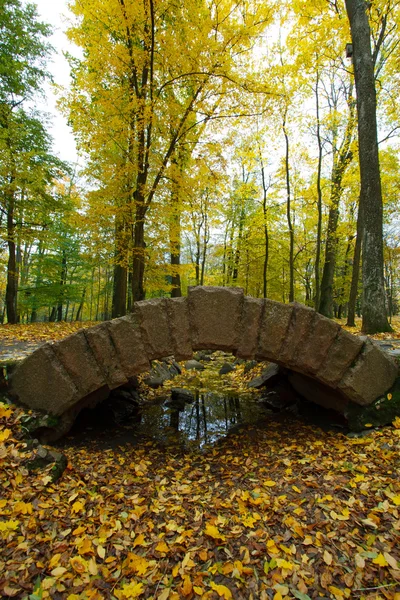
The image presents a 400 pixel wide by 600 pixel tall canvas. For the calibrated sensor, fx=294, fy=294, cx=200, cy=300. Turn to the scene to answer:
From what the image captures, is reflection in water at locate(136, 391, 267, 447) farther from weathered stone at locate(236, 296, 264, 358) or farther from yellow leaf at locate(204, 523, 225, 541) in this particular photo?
yellow leaf at locate(204, 523, 225, 541)

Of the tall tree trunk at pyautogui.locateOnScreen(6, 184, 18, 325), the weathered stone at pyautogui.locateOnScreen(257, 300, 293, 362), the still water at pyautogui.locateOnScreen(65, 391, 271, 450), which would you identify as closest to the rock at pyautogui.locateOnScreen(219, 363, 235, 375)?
the still water at pyautogui.locateOnScreen(65, 391, 271, 450)

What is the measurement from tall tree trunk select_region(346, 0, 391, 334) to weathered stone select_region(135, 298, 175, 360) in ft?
14.2

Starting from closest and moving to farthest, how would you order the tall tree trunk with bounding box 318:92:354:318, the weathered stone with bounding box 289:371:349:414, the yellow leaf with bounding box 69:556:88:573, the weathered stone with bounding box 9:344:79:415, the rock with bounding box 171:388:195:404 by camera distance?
1. the yellow leaf with bounding box 69:556:88:573
2. the weathered stone with bounding box 9:344:79:415
3. the weathered stone with bounding box 289:371:349:414
4. the rock with bounding box 171:388:195:404
5. the tall tree trunk with bounding box 318:92:354:318

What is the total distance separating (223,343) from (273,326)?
650 mm

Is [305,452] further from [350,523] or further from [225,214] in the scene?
[225,214]

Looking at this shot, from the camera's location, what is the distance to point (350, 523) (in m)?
2.04

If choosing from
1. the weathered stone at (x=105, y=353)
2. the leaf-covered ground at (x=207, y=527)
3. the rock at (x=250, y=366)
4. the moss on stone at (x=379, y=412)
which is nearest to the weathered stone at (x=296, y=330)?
the moss on stone at (x=379, y=412)

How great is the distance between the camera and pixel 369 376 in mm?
3488

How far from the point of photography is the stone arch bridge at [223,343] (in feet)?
11.0

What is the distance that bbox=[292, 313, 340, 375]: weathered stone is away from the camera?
3.54 meters

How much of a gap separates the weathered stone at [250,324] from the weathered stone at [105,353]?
150 centimetres

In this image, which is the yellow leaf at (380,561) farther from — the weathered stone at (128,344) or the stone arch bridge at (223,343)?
the weathered stone at (128,344)

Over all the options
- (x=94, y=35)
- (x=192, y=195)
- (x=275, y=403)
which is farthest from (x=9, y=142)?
(x=275, y=403)

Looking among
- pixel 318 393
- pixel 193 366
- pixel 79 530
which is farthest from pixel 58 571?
pixel 193 366
